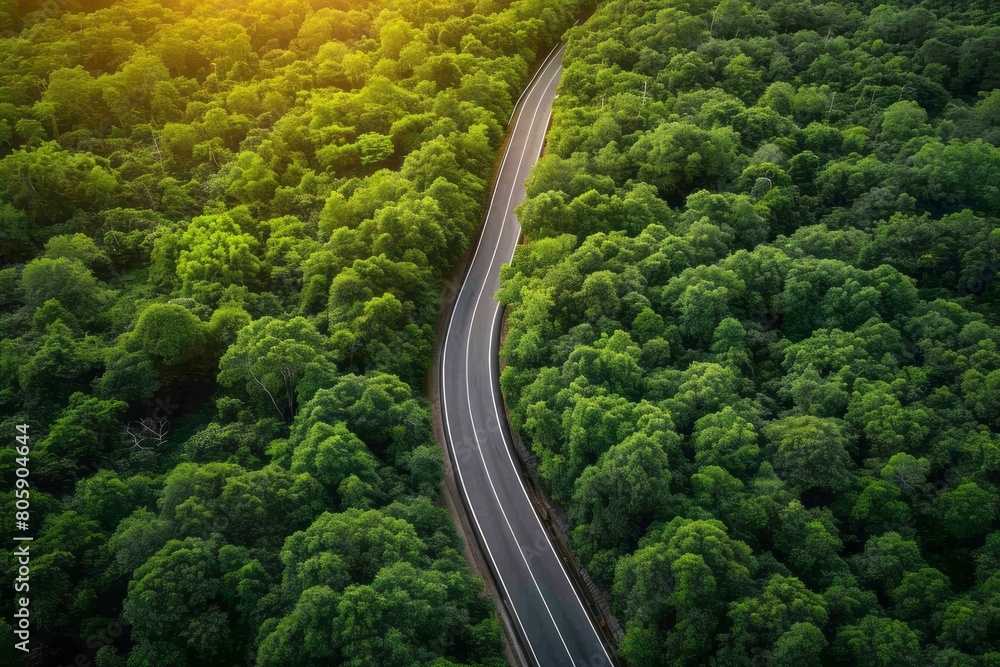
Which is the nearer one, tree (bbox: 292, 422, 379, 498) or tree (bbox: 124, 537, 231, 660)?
tree (bbox: 124, 537, 231, 660)

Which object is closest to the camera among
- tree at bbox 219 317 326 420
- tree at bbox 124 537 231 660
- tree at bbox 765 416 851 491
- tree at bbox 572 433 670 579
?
tree at bbox 124 537 231 660

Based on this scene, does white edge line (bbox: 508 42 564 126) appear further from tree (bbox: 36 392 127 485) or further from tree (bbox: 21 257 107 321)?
tree (bbox: 36 392 127 485)

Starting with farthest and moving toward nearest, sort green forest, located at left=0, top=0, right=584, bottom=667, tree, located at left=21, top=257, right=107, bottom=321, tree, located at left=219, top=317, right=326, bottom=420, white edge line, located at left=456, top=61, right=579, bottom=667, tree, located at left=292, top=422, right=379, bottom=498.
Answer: tree, located at left=21, top=257, right=107, bottom=321 < tree, located at left=219, top=317, right=326, bottom=420 < white edge line, located at left=456, top=61, right=579, bottom=667 < tree, located at left=292, top=422, right=379, bottom=498 < green forest, located at left=0, top=0, right=584, bottom=667

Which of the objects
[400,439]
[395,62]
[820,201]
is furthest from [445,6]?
[400,439]

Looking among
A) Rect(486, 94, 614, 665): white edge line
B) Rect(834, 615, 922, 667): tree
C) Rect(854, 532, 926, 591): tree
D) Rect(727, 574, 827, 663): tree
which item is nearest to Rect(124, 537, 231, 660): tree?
Rect(486, 94, 614, 665): white edge line

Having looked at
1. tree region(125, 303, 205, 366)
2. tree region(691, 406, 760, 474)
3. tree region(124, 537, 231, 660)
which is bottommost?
tree region(124, 537, 231, 660)

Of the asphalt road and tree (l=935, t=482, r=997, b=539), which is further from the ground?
tree (l=935, t=482, r=997, b=539)

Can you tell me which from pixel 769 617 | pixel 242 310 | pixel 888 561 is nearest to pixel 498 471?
pixel 769 617
